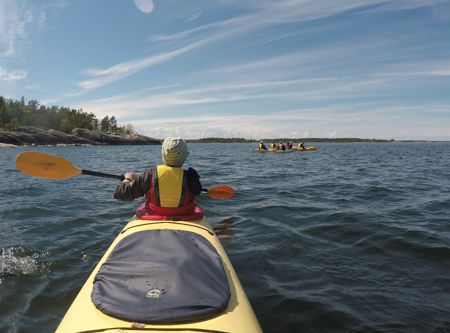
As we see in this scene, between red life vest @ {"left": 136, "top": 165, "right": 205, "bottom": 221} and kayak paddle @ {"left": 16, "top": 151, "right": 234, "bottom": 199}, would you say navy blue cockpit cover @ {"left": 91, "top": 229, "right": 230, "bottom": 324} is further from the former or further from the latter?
kayak paddle @ {"left": 16, "top": 151, "right": 234, "bottom": 199}

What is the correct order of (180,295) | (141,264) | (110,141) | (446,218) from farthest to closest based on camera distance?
1. (110,141)
2. (446,218)
3. (141,264)
4. (180,295)

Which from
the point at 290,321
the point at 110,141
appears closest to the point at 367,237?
the point at 290,321

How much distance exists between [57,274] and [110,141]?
7989cm

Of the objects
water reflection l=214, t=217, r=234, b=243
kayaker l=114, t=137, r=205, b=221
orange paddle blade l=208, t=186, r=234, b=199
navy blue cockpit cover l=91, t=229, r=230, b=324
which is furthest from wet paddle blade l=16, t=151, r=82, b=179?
navy blue cockpit cover l=91, t=229, r=230, b=324

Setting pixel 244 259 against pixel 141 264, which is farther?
pixel 244 259

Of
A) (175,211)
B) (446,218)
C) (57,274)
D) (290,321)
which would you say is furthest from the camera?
(446,218)

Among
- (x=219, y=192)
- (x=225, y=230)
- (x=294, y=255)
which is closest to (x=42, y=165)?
(x=219, y=192)

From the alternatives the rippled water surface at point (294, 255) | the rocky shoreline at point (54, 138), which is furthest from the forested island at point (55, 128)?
the rippled water surface at point (294, 255)

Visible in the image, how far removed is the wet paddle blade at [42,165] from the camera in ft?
16.1

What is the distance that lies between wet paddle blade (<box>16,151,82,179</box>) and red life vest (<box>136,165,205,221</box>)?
201cm

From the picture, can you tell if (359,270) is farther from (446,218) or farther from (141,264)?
(446,218)

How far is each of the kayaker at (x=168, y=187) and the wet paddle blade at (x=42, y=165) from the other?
1851 millimetres

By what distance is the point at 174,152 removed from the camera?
12.7ft

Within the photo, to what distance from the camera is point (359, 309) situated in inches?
134
